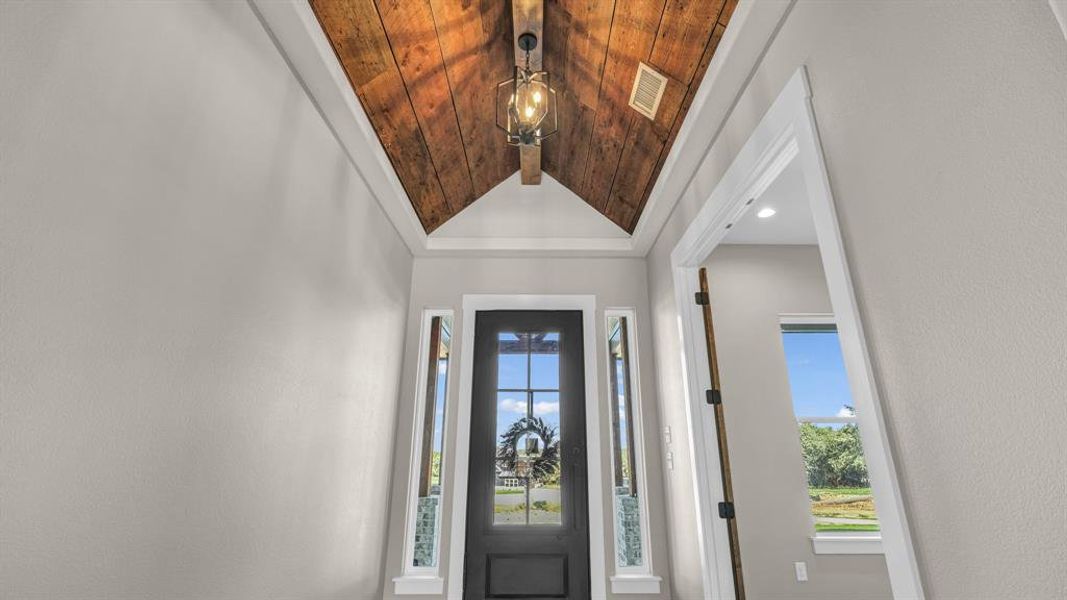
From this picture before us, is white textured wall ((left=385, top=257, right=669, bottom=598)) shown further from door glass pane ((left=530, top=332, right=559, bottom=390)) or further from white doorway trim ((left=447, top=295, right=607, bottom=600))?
door glass pane ((left=530, top=332, right=559, bottom=390))

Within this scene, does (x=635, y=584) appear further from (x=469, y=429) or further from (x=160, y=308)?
(x=160, y=308)

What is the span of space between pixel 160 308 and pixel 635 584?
2976mm

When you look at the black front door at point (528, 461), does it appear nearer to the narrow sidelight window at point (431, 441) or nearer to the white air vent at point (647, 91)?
the narrow sidelight window at point (431, 441)

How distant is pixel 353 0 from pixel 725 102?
154 cm

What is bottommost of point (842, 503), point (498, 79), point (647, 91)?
point (842, 503)

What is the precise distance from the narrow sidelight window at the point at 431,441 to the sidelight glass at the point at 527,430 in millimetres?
391

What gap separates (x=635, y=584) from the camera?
2.99 meters

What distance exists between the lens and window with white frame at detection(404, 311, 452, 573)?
311cm

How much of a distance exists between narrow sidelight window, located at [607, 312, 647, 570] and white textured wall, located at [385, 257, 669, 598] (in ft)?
0.21

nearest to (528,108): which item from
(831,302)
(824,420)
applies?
(831,302)

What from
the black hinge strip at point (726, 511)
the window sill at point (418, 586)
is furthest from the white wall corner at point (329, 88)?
the black hinge strip at point (726, 511)

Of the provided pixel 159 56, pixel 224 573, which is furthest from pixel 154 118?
pixel 224 573

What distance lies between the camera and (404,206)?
2969mm

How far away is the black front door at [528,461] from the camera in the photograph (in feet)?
10.1
